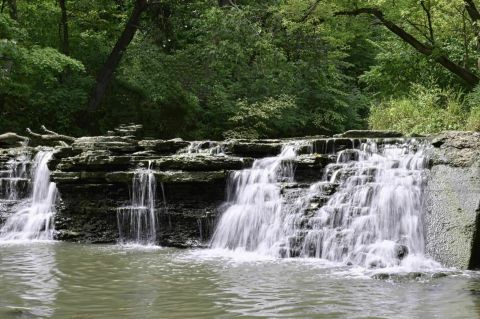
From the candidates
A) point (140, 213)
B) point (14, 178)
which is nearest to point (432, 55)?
point (140, 213)

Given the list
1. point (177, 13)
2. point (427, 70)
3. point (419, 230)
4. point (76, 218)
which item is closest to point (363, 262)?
point (419, 230)

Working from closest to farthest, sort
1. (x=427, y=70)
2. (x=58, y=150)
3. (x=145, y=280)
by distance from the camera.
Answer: (x=145, y=280)
(x=58, y=150)
(x=427, y=70)

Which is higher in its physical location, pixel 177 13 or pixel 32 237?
pixel 177 13

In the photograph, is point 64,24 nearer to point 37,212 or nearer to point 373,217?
point 37,212

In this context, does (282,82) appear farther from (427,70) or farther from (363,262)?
(363,262)

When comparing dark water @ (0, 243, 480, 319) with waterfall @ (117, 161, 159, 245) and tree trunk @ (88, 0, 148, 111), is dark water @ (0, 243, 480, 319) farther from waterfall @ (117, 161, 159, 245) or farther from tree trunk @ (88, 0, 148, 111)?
tree trunk @ (88, 0, 148, 111)

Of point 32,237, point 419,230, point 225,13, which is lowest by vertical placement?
point 32,237

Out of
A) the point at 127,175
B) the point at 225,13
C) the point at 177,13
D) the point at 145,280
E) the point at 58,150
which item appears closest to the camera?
the point at 145,280

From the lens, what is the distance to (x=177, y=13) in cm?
2344

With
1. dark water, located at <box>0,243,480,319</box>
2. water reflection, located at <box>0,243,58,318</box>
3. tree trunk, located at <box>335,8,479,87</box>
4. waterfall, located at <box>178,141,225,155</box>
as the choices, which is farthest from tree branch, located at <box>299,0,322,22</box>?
water reflection, located at <box>0,243,58,318</box>

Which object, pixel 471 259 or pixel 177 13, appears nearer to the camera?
pixel 471 259

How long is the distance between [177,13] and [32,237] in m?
14.2

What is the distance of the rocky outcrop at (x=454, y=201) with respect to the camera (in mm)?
7974

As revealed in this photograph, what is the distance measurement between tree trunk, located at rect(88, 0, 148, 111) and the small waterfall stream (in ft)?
38.0
